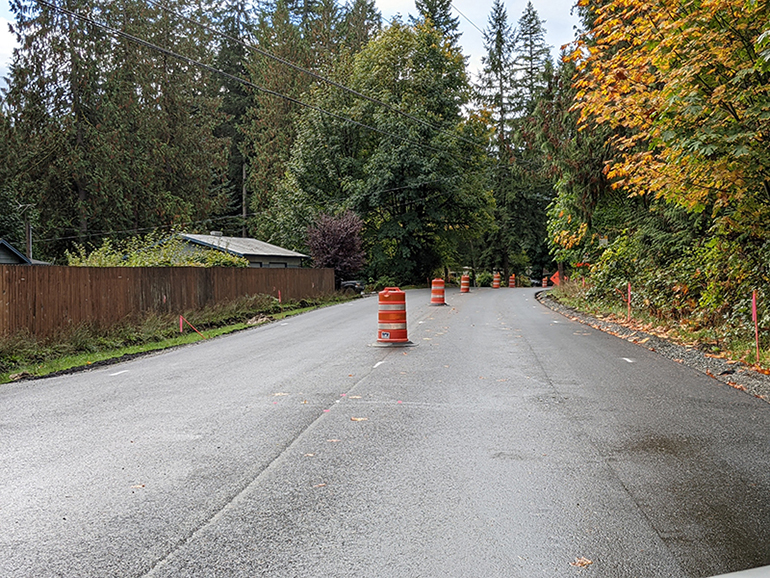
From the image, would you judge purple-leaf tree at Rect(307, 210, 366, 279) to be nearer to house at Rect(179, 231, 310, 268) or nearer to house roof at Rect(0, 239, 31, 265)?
house at Rect(179, 231, 310, 268)

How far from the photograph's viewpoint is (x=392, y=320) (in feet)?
46.8

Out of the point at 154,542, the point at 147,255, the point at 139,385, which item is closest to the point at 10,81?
the point at 147,255

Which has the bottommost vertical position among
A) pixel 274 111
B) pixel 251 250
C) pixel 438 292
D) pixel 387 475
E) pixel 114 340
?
pixel 114 340

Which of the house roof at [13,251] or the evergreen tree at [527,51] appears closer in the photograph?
the house roof at [13,251]

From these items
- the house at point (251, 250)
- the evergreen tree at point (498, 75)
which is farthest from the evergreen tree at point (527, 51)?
the house at point (251, 250)

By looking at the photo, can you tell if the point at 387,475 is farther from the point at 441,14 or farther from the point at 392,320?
the point at 441,14

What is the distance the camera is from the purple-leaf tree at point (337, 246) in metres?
38.7

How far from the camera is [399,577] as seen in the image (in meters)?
3.60

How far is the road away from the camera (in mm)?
3869

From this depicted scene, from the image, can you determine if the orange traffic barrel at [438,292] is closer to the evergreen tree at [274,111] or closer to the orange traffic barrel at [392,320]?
the orange traffic barrel at [392,320]

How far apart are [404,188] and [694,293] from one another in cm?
3239

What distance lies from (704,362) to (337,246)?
28.7 meters

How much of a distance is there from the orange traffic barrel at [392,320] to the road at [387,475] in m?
3.55

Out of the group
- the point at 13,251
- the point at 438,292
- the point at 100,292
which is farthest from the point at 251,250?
the point at 100,292
